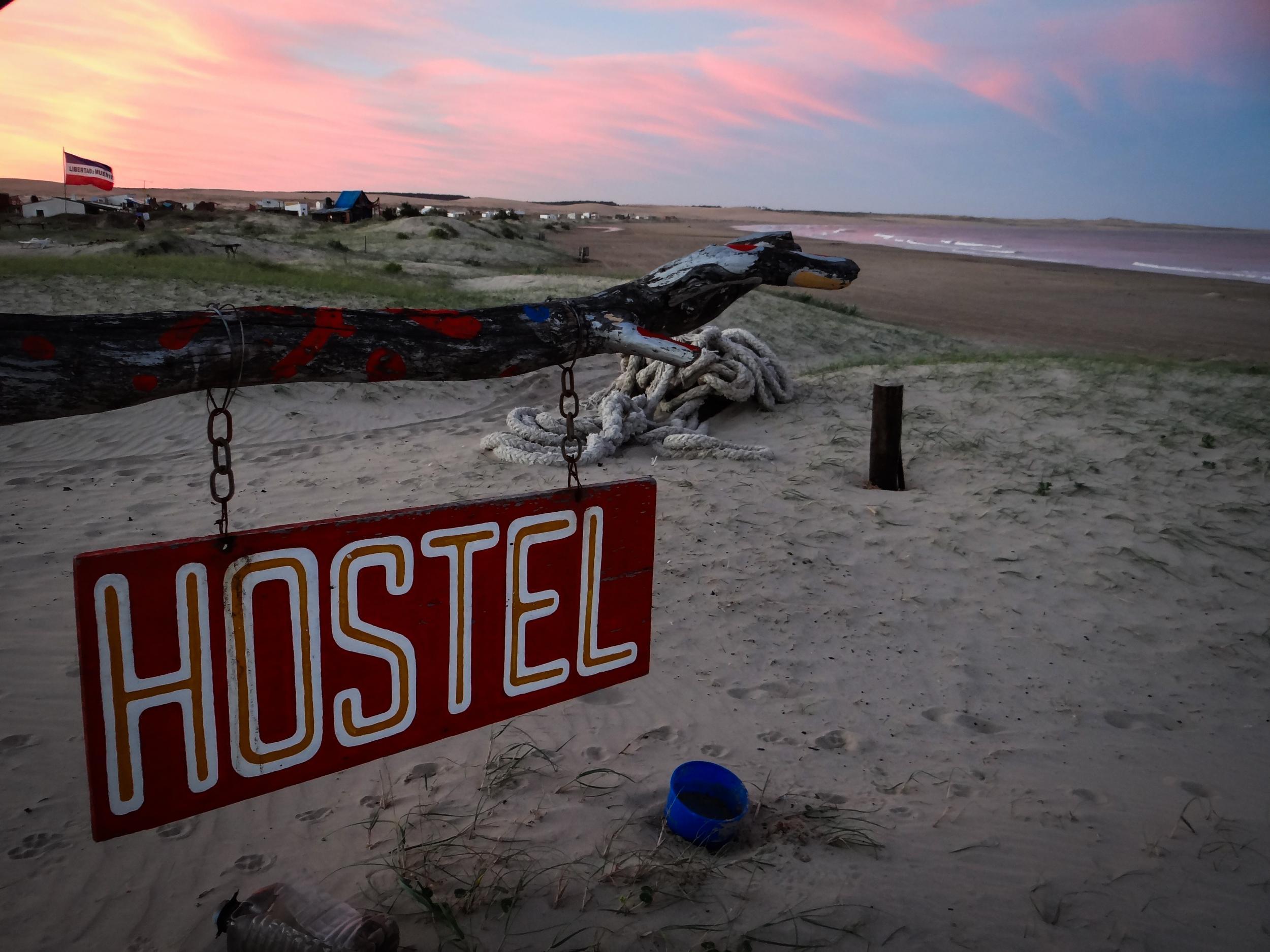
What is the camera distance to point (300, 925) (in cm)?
220

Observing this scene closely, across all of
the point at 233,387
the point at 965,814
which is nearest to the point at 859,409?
the point at 965,814

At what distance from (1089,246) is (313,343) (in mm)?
66880

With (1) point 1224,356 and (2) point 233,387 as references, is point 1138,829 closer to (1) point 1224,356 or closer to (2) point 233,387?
(2) point 233,387

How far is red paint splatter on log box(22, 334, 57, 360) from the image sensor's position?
1.54 metres

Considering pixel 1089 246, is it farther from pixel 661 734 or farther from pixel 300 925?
pixel 300 925

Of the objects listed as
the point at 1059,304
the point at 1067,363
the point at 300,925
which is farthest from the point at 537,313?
the point at 1059,304

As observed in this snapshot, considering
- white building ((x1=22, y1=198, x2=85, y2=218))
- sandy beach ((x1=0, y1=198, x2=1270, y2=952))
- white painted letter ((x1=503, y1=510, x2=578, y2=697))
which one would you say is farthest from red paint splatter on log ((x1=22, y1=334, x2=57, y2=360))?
white building ((x1=22, y1=198, x2=85, y2=218))

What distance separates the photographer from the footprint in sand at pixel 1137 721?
3.47 metres

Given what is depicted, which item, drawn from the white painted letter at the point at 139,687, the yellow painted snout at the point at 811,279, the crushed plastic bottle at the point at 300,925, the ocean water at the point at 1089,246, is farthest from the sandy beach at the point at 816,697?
the ocean water at the point at 1089,246

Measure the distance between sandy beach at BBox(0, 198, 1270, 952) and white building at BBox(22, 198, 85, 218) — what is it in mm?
30313

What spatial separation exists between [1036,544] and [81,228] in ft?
97.9

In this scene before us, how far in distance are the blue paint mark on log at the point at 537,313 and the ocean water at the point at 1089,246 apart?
48.2 feet

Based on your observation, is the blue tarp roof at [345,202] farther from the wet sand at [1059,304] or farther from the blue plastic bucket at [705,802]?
the blue plastic bucket at [705,802]

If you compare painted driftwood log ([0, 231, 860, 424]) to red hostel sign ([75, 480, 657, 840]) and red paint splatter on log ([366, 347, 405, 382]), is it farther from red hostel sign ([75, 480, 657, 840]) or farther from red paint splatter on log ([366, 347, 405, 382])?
red hostel sign ([75, 480, 657, 840])
